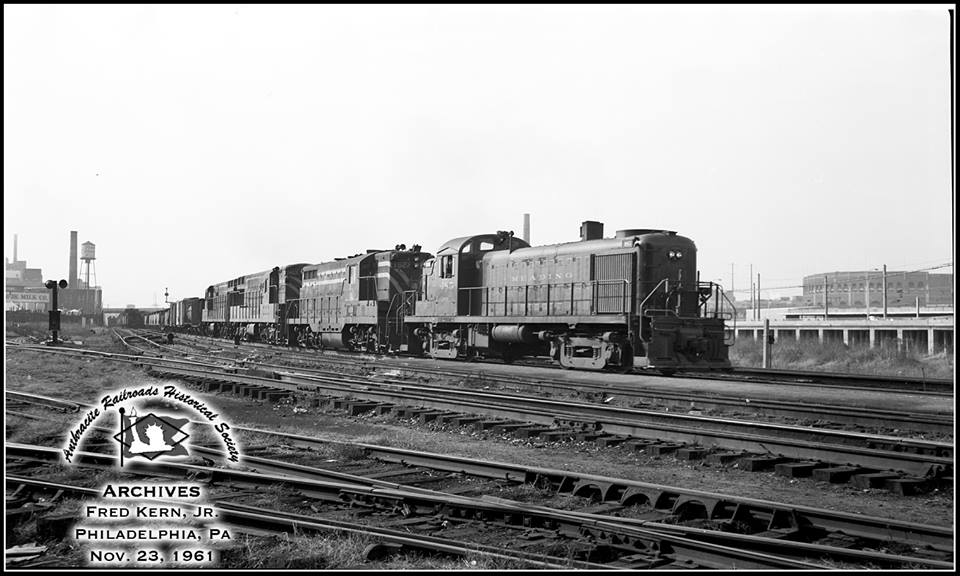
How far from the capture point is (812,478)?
27.3ft

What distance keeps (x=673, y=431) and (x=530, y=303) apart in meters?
13.3

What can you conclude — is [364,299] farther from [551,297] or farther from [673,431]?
[673,431]

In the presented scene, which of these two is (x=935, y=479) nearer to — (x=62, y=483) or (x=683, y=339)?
(x=62, y=483)

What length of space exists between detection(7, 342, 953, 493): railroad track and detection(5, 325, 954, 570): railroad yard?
0.09 feet

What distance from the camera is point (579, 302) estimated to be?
21.8 m

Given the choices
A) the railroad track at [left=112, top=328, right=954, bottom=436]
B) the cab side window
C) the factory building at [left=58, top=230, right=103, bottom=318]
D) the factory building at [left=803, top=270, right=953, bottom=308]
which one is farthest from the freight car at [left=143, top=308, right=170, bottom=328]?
the railroad track at [left=112, top=328, right=954, bottom=436]

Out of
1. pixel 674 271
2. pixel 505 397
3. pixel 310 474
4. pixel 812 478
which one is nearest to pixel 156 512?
pixel 310 474

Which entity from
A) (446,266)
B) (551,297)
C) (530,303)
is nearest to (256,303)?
(446,266)

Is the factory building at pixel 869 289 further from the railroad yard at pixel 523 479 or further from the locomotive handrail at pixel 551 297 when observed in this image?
the railroad yard at pixel 523 479

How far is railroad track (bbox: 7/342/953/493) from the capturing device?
8508mm

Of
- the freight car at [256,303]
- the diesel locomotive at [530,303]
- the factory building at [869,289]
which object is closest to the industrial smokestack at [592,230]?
the diesel locomotive at [530,303]

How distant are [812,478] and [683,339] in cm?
1111

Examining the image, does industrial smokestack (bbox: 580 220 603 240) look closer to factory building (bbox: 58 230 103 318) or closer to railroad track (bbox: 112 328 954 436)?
railroad track (bbox: 112 328 954 436)

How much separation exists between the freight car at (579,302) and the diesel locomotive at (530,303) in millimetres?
35
